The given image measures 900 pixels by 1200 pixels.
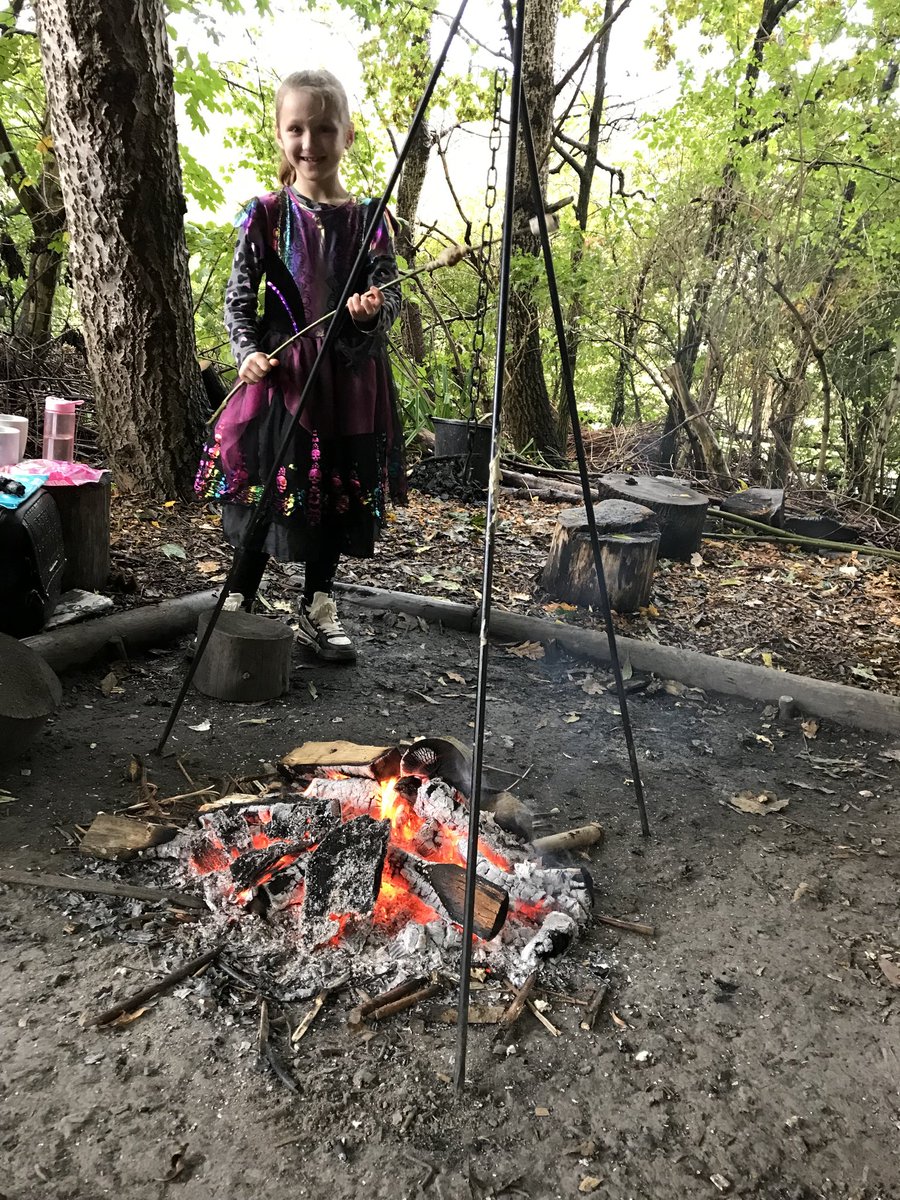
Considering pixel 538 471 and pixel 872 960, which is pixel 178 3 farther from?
pixel 872 960

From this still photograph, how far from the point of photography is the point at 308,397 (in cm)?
272

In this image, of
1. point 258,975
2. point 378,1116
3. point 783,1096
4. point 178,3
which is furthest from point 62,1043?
point 178,3

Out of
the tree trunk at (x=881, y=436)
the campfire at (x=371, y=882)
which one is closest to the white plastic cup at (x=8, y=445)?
the campfire at (x=371, y=882)

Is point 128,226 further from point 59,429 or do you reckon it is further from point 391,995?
point 391,995

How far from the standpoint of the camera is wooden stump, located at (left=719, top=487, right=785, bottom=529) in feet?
20.4

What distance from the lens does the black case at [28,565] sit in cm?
300

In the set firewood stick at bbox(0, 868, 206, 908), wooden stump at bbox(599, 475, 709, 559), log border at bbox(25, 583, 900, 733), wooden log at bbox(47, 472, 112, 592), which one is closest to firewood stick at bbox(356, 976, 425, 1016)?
firewood stick at bbox(0, 868, 206, 908)

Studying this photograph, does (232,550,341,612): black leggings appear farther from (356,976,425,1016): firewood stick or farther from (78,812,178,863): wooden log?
(356,976,425,1016): firewood stick

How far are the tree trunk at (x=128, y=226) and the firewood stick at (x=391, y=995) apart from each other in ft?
13.1

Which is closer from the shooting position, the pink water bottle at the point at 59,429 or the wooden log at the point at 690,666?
the wooden log at the point at 690,666

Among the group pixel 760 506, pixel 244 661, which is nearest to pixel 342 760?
pixel 244 661

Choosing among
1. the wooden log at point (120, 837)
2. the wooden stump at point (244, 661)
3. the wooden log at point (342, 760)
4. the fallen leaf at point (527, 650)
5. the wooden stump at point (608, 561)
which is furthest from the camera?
the wooden stump at point (608, 561)

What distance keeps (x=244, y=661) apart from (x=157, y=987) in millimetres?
1547

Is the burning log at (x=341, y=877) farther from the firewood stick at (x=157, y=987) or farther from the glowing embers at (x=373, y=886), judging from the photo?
the firewood stick at (x=157, y=987)
